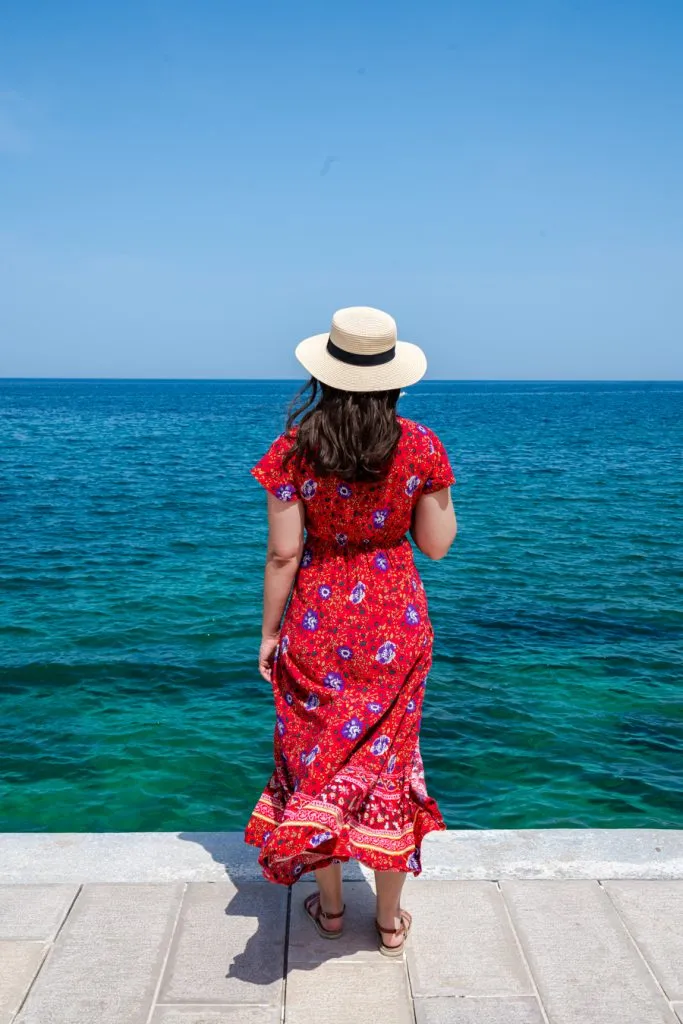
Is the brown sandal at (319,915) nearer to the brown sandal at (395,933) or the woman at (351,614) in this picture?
the woman at (351,614)

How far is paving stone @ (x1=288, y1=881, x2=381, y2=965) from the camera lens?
3076 mm

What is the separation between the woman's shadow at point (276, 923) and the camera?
302cm

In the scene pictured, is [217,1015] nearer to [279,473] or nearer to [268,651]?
[268,651]

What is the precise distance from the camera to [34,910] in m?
3.24

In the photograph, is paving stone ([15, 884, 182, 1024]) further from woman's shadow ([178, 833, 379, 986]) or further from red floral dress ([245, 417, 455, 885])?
red floral dress ([245, 417, 455, 885])

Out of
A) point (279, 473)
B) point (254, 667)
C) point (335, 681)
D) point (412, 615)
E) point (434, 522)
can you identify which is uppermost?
point (279, 473)

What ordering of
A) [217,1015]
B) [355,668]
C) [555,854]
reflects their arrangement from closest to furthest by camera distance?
[217,1015] → [355,668] → [555,854]

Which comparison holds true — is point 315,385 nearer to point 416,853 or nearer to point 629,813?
point 416,853

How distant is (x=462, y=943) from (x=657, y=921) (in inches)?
29.0

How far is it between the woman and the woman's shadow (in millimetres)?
91

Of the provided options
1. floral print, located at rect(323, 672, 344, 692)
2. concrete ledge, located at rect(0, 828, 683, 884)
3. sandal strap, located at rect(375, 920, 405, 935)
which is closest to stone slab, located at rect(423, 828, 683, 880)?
concrete ledge, located at rect(0, 828, 683, 884)

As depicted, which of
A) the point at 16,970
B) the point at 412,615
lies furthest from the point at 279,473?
the point at 16,970

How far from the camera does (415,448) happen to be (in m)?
2.88

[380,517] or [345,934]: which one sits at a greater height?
[380,517]
